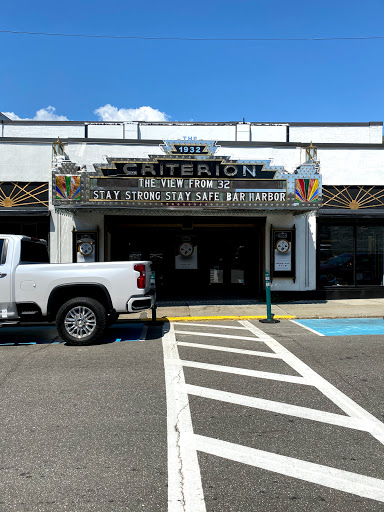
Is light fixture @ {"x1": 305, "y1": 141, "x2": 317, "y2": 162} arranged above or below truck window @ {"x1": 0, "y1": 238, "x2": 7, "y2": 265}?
above

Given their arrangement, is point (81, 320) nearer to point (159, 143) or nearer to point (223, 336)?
point (223, 336)

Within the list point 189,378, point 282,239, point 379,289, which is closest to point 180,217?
point 282,239

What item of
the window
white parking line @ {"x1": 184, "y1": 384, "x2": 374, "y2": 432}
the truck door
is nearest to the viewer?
white parking line @ {"x1": 184, "y1": 384, "x2": 374, "y2": 432}

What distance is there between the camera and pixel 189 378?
5.46 meters

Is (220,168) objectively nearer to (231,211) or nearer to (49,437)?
(231,211)

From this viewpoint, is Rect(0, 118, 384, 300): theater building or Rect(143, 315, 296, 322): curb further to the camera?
Rect(0, 118, 384, 300): theater building

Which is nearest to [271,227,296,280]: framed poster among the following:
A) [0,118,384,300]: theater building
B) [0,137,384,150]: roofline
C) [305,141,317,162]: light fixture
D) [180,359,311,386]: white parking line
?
[0,118,384,300]: theater building

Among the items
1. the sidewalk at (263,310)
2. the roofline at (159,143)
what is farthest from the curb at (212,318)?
the roofline at (159,143)

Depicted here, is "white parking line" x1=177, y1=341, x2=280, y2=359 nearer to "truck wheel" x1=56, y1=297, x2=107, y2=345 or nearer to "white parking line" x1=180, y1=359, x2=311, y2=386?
"white parking line" x1=180, y1=359, x2=311, y2=386

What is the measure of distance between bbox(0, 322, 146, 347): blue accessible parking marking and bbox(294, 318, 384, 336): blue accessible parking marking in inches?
163

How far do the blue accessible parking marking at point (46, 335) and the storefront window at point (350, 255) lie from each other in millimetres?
7394

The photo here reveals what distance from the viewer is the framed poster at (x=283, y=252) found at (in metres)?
13.4

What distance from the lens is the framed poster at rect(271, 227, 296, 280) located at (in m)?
13.4

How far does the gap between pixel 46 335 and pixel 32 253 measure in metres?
1.89
